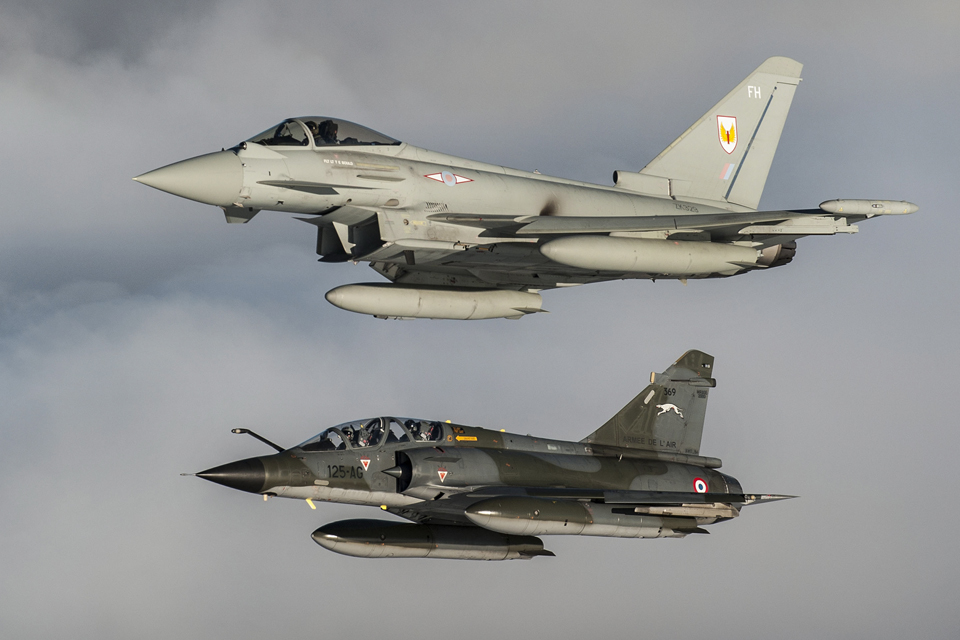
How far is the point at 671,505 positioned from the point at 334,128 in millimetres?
9657

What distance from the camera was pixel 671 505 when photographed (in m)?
22.8

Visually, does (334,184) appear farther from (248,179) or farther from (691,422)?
(691,422)

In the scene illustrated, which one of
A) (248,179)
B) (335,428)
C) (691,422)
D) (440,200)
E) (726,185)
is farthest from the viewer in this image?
(691,422)

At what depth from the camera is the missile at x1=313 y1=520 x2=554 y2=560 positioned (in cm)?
2262

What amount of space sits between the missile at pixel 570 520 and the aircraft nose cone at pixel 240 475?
3842mm

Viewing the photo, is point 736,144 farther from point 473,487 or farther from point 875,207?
point 473,487

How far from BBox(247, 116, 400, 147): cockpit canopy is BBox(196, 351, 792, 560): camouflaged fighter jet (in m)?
5.54

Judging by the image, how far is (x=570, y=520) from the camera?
20875mm

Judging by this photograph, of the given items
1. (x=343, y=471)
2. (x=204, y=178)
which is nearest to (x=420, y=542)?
(x=343, y=471)

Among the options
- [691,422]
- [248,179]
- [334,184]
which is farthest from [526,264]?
[691,422]

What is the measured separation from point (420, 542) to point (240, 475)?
4197 mm

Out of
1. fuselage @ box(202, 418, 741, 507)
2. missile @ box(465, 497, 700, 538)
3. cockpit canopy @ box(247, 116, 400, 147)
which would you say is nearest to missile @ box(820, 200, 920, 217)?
missile @ box(465, 497, 700, 538)

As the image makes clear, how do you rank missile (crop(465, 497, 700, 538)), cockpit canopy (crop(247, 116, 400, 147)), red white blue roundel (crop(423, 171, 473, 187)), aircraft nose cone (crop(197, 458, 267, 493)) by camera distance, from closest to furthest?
missile (crop(465, 497, 700, 538)), cockpit canopy (crop(247, 116, 400, 147)), aircraft nose cone (crop(197, 458, 267, 493)), red white blue roundel (crop(423, 171, 473, 187))

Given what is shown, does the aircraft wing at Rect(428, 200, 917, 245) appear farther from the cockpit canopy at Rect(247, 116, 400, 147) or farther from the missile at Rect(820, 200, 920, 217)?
the cockpit canopy at Rect(247, 116, 400, 147)
